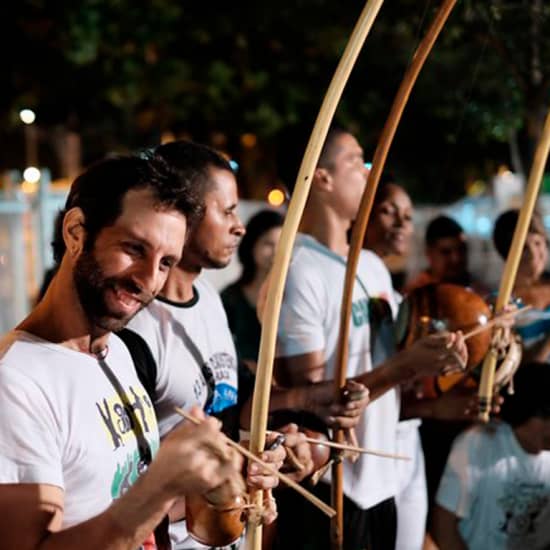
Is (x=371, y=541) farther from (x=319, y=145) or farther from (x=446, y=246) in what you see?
(x=446, y=246)

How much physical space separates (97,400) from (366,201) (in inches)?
46.3

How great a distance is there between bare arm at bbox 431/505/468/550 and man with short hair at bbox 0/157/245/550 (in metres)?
2.42

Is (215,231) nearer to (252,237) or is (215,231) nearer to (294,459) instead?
(294,459)

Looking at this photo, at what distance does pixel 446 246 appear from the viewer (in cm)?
686

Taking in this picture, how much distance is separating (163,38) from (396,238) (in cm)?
816

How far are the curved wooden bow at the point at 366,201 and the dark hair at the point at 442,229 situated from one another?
363 cm

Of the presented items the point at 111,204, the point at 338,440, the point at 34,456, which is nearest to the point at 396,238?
the point at 338,440

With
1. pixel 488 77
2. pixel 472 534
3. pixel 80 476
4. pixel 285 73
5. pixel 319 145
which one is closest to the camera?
pixel 80 476

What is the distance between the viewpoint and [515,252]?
151 inches

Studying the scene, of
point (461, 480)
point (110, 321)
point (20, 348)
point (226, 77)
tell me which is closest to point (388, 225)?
point (461, 480)

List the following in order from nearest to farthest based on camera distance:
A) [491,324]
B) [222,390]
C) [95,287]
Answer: [95,287]
[222,390]
[491,324]

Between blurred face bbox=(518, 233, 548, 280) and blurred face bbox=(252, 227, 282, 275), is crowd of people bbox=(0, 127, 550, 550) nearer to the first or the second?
blurred face bbox=(518, 233, 548, 280)

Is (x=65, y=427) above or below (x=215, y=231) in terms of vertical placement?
below

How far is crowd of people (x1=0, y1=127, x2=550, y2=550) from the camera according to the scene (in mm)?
2143
